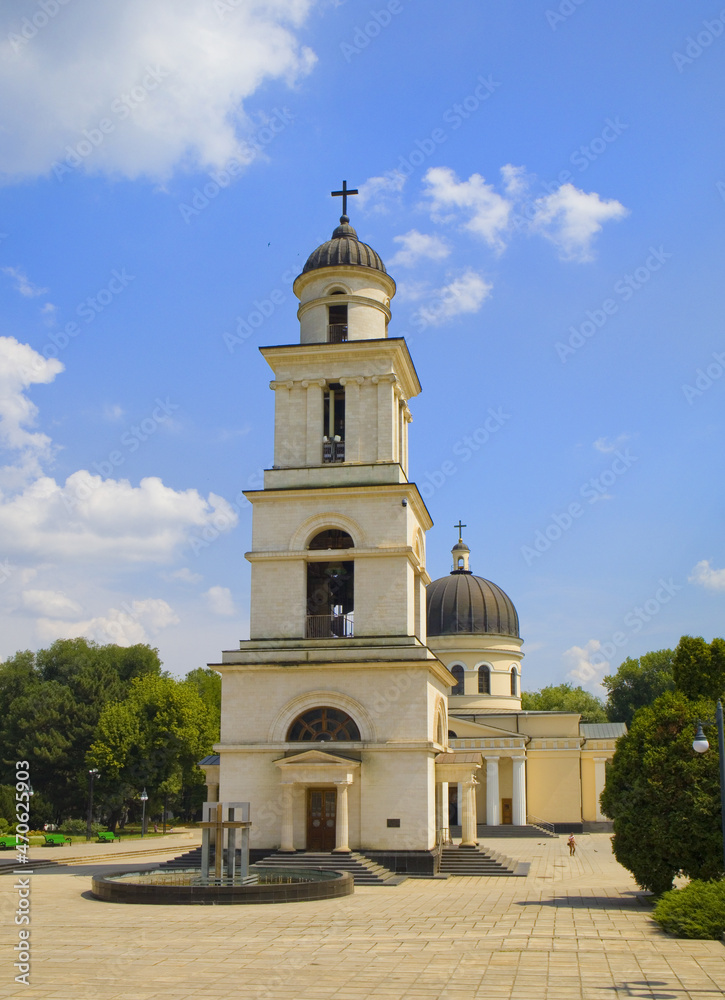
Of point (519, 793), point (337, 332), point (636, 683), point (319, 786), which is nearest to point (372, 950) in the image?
point (319, 786)

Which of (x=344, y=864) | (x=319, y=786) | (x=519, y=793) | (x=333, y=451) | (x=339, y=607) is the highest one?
(x=333, y=451)

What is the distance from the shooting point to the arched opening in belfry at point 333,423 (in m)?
32.2

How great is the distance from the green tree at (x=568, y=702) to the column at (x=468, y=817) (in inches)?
2227

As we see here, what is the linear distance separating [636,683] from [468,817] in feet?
185

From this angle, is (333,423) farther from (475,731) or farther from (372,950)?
(475,731)

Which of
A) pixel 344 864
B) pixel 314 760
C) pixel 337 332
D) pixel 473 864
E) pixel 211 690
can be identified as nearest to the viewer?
pixel 344 864

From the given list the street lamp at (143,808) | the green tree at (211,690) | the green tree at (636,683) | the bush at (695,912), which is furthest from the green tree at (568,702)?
the bush at (695,912)

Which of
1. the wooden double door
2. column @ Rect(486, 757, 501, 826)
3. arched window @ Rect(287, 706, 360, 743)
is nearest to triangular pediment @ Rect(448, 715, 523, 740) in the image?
column @ Rect(486, 757, 501, 826)

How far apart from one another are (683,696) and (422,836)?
9.30 meters

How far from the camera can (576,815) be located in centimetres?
5369

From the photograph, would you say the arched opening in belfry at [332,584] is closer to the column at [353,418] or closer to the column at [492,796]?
the column at [353,418]

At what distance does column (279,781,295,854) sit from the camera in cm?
2759

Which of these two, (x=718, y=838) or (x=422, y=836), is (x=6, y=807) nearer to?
(x=422, y=836)

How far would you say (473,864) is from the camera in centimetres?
2984
